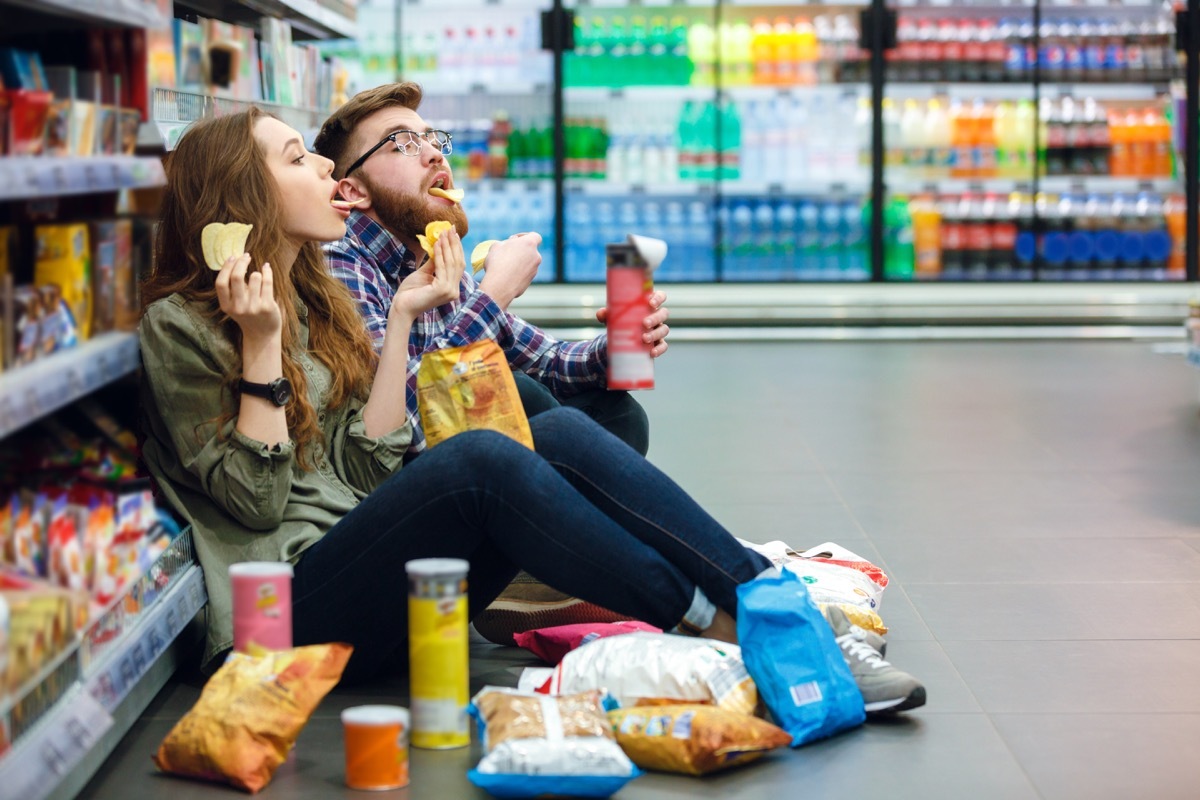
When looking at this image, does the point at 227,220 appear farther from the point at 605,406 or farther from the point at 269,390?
the point at 605,406

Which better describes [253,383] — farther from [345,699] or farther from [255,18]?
[255,18]

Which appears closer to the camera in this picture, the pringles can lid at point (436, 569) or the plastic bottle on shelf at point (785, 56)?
the pringles can lid at point (436, 569)

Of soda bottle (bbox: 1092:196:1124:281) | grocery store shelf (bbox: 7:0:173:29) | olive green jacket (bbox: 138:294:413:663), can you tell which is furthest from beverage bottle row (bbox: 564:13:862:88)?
grocery store shelf (bbox: 7:0:173:29)

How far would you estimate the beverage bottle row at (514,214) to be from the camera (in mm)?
8742

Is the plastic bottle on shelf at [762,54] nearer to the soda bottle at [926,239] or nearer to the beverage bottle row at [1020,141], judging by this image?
the beverage bottle row at [1020,141]

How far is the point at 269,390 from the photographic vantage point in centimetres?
231

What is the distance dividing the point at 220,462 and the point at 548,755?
0.68 metres

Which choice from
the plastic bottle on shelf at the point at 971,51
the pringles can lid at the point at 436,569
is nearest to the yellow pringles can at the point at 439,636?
the pringles can lid at the point at 436,569

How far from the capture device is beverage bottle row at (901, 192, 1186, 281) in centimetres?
873

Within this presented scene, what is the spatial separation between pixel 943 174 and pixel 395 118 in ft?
20.3

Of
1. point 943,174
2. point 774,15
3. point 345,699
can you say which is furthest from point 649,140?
point 345,699

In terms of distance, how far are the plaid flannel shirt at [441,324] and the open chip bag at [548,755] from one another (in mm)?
690

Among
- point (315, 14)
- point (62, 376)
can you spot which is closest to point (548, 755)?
point (62, 376)

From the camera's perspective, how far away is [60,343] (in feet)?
6.39
